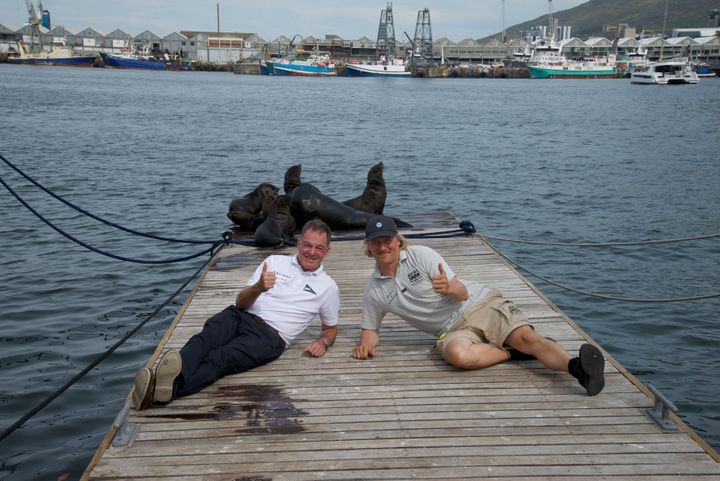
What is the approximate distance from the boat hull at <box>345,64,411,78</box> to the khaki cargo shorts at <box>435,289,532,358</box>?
124 metres

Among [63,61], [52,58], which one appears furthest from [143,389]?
[52,58]

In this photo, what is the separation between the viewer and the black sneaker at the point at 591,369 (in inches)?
195

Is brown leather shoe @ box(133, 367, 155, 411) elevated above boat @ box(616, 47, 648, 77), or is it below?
below

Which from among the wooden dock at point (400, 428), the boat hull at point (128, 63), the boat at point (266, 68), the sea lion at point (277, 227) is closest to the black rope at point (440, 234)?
the sea lion at point (277, 227)

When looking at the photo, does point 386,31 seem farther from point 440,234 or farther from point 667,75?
point 440,234

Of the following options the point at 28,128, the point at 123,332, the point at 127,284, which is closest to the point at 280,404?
the point at 123,332

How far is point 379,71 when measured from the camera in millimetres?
126250

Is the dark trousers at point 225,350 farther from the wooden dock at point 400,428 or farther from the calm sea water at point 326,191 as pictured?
the calm sea water at point 326,191

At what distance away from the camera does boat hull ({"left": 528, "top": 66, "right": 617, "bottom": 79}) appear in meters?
124

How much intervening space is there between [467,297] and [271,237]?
16.2ft

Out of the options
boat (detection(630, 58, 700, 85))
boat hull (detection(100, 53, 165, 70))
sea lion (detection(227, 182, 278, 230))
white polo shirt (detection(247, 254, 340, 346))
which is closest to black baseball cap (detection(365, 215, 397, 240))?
white polo shirt (detection(247, 254, 340, 346))

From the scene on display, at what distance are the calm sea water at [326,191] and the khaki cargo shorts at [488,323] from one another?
2.58 metres

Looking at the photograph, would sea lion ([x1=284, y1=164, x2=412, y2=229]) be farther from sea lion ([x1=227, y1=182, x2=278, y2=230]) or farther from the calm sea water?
the calm sea water

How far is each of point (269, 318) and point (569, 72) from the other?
424 ft
